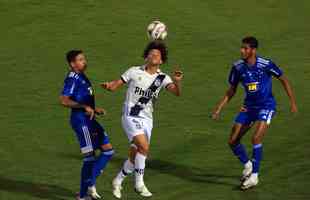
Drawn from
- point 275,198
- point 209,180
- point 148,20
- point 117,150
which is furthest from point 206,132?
point 148,20

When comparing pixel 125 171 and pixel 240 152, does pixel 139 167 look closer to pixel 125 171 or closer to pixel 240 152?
pixel 125 171

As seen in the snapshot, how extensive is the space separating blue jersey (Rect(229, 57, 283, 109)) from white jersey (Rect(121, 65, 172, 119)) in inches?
70.3

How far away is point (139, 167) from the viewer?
1781 centimetres

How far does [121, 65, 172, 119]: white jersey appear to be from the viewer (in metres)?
17.8

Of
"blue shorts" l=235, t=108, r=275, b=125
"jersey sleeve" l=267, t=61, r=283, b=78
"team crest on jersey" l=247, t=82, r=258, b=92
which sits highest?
"jersey sleeve" l=267, t=61, r=283, b=78

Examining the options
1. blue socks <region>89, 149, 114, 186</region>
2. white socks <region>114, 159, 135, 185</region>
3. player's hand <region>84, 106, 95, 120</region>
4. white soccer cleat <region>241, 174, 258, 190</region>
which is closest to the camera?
player's hand <region>84, 106, 95, 120</region>

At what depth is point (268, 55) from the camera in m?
30.3

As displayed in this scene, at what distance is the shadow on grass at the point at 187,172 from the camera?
1940cm

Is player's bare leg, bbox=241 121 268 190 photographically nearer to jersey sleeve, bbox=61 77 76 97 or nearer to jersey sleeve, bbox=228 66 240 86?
jersey sleeve, bbox=228 66 240 86

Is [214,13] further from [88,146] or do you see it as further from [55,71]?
[88,146]

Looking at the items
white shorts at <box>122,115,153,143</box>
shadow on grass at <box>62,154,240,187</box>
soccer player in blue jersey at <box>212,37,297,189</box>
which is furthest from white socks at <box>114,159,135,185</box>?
soccer player in blue jersey at <box>212,37,297,189</box>

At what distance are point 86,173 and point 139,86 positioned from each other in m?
1.91

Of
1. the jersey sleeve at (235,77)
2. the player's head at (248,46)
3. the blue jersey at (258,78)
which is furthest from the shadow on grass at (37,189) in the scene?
the player's head at (248,46)

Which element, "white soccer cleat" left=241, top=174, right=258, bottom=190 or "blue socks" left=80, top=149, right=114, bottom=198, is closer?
"blue socks" left=80, top=149, right=114, bottom=198
